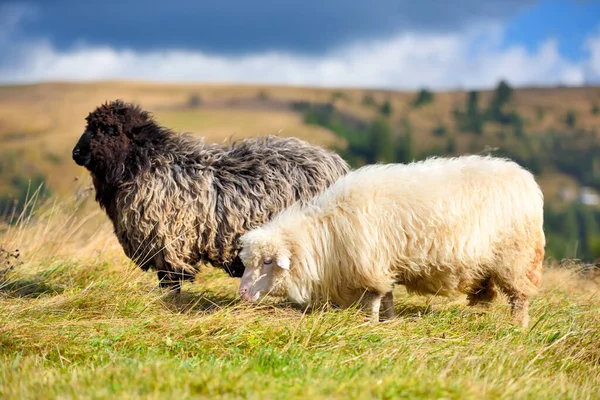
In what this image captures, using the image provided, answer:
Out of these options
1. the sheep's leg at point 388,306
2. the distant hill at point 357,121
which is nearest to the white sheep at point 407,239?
the sheep's leg at point 388,306

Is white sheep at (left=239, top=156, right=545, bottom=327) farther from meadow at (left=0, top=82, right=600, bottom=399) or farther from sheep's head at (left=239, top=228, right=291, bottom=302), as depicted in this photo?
meadow at (left=0, top=82, right=600, bottom=399)

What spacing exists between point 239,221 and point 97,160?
174cm

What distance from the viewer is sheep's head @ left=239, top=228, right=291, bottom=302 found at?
658 centimetres

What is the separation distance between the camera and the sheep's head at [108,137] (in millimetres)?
7617

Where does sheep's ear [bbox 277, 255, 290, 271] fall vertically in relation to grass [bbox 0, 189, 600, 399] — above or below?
above

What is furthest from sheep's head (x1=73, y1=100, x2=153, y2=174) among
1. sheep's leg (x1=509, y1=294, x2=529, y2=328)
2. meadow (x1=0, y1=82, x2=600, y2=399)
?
sheep's leg (x1=509, y1=294, x2=529, y2=328)

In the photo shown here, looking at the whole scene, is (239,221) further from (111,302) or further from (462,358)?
(462,358)

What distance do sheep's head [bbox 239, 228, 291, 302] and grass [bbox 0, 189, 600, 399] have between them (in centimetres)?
20

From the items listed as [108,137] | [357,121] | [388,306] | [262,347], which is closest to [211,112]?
[357,121]

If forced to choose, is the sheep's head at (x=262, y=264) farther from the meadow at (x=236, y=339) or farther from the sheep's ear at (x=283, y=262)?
the meadow at (x=236, y=339)

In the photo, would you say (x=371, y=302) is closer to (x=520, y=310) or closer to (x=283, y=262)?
(x=283, y=262)

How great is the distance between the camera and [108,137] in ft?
25.2

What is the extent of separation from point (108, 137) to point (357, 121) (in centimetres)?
11153

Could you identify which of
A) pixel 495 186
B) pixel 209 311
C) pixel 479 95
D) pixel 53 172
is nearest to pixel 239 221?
pixel 209 311
